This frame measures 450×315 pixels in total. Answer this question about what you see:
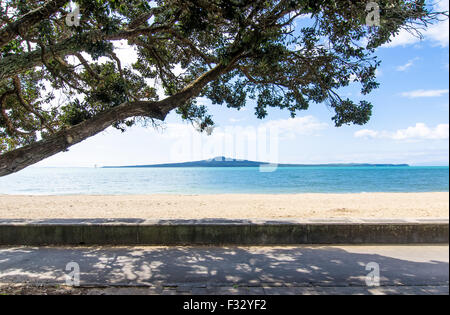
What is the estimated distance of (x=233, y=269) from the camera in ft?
13.8

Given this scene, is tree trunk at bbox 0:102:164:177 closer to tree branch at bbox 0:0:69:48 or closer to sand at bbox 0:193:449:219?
tree branch at bbox 0:0:69:48

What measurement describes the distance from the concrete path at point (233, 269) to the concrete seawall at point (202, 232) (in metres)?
0.27

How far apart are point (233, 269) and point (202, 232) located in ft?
4.99

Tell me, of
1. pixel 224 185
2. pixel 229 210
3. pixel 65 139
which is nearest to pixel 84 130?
pixel 65 139

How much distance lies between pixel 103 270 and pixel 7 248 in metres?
2.75

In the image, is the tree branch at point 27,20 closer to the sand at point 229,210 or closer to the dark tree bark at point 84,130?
the dark tree bark at point 84,130

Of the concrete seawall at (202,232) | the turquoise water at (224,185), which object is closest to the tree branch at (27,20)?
the concrete seawall at (202,232)

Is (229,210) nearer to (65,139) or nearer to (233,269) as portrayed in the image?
(233,269)

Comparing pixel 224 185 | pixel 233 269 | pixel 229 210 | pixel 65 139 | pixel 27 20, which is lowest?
pixel 224 185

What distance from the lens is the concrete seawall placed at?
5.47 meters

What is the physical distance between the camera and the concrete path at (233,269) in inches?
141

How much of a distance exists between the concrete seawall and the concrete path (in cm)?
27

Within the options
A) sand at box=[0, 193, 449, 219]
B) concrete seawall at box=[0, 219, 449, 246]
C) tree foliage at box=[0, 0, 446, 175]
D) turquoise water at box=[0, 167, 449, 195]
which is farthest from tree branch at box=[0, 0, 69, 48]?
sand at box=[0, 193, 449, 219]
